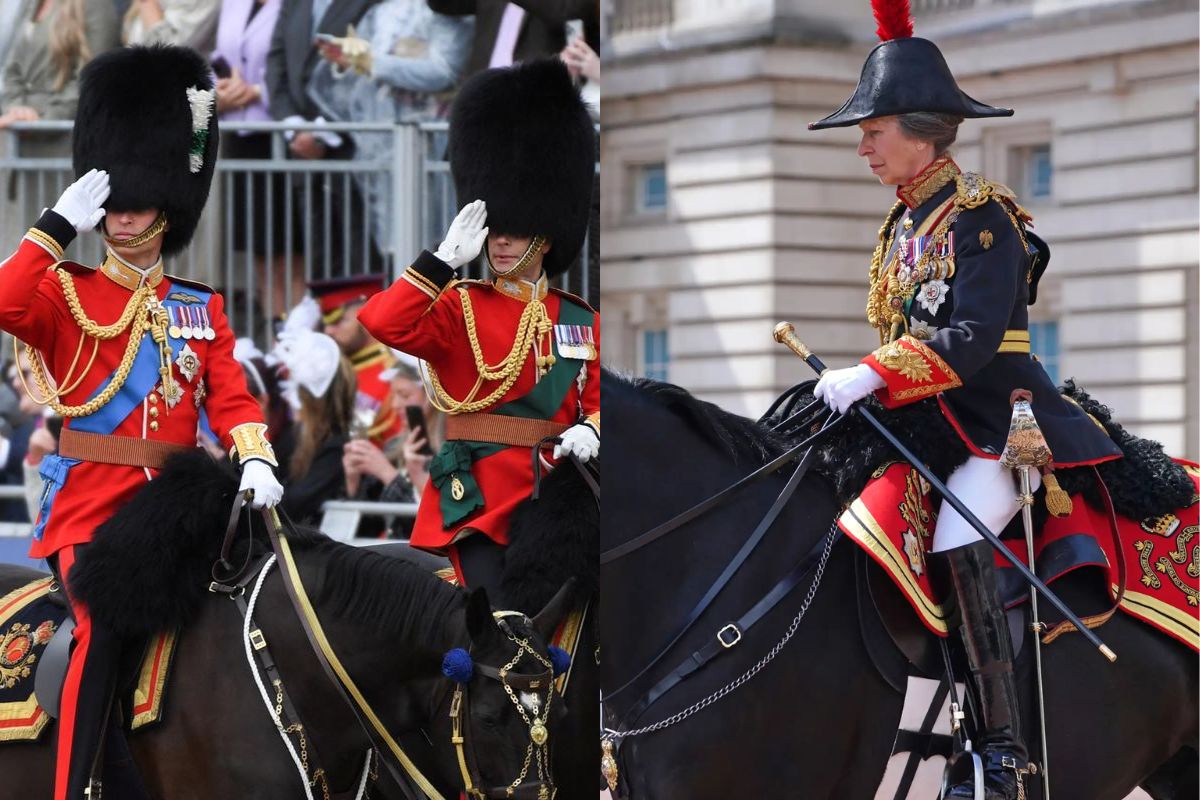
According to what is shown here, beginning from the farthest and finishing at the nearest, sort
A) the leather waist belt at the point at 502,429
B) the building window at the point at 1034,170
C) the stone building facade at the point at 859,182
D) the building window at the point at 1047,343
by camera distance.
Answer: the building window at the point at 1034,170
the building window at the point at 1047,343
the stone building facade at the point at 859,182
the leather waist belt at the point at 502,429

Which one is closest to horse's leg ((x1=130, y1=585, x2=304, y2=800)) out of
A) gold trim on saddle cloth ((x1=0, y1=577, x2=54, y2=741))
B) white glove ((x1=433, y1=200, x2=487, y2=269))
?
gold trim on saddle cloth ((x1=0, y1=577, x2=54, y2=741))

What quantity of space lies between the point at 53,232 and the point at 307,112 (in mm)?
4575

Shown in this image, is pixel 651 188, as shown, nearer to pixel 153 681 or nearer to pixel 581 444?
pixel 581 444

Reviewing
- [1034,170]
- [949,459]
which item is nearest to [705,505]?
[949,459]

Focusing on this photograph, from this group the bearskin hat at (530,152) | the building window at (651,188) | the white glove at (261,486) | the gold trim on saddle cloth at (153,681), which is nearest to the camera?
the gold trim on saddle cloth at (153,681)

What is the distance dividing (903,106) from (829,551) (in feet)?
3.69

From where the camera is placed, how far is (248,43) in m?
9.19

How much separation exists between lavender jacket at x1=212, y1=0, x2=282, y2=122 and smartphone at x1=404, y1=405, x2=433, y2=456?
1.83 m

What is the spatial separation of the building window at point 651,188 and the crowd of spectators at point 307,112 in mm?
4397

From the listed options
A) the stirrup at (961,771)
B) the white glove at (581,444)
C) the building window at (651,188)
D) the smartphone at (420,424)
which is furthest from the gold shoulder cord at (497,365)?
the building window at (651,188)

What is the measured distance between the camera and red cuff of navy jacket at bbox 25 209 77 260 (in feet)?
15.1

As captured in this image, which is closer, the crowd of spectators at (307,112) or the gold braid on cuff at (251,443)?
the gold braid on cuff at (251,443)

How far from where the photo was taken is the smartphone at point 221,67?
920 centimetres

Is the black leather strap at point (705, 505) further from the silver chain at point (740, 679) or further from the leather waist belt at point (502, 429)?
the leather waist belt at point (502, 429)
